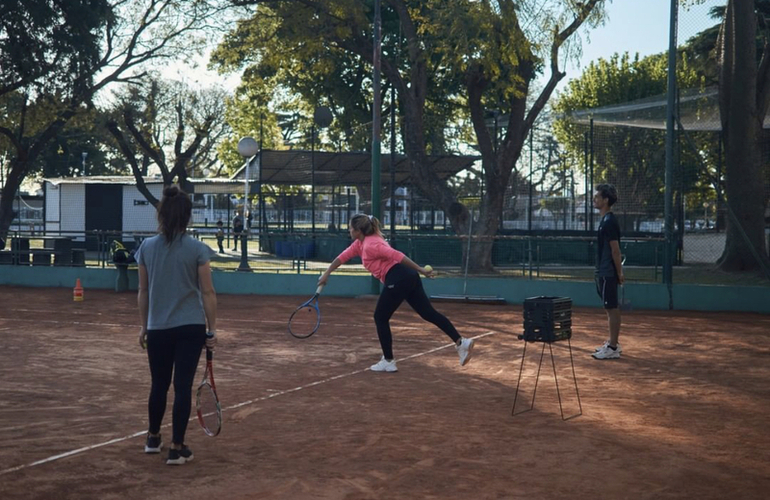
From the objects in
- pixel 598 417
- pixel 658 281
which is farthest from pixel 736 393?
pixel 658 281

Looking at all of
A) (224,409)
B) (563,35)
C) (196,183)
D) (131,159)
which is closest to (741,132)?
(563,35)

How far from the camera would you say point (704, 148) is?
92.0 ft

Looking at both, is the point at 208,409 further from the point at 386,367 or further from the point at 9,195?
the point at 9,195

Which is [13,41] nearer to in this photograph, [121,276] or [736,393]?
[121,276]

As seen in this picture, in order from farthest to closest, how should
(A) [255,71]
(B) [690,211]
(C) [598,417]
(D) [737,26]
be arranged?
(A) [255,71] < (B) [690,211] < (D) [737,26] < (C) [598,417]

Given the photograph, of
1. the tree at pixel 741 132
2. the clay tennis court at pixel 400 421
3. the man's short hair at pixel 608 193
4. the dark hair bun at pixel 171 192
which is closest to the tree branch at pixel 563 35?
the tree at pixel 741 132

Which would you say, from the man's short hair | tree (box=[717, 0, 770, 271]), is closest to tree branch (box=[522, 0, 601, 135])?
tree (box=[717, 0, 770, 271])

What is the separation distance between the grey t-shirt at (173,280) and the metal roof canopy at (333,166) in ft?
79.1

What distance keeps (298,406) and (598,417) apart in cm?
270

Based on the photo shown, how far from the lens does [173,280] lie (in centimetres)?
641

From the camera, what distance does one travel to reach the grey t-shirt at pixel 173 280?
6.38 metres

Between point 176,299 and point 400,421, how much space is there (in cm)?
257

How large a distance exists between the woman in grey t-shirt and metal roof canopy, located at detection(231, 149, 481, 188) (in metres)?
24.1

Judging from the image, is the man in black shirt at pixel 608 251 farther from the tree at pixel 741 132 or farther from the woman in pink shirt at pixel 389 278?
the tree at pixel 741 132
